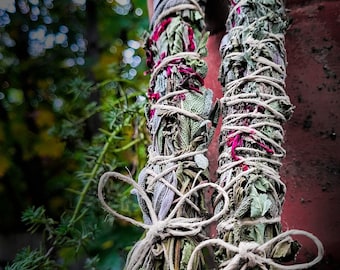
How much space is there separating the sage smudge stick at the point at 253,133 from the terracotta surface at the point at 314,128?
2.9 inches

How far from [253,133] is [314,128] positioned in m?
0.13

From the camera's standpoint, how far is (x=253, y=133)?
0.42m

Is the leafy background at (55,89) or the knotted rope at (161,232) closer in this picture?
the knotted rope at (161,232)

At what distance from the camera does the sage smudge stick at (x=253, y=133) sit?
0.38 metres

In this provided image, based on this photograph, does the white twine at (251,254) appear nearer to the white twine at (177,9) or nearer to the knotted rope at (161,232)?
the knotted rope at (161,232)

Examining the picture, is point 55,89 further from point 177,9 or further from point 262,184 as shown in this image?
point 262,184

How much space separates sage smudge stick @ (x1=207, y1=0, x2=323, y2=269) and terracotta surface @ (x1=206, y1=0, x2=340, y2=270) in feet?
0.24

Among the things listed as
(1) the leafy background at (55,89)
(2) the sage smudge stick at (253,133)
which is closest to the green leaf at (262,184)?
(2) the sage smudge stick at (253,133)

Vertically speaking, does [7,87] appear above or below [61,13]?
below

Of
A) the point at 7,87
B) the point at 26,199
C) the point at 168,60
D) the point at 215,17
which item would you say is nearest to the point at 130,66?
the point at 215,17

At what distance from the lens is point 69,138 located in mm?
843

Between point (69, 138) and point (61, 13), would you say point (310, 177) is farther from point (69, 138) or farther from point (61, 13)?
point (61, 13)

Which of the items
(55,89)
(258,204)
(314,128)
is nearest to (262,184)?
(258,204)

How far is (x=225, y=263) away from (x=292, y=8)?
0.31 metres
